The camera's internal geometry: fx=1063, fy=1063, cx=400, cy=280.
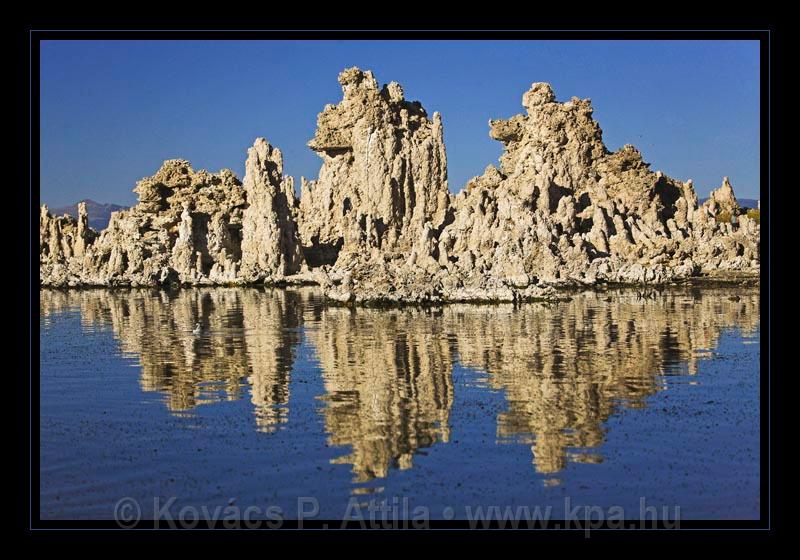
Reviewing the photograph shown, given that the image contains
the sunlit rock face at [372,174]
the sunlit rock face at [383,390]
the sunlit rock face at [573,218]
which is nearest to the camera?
the sunlit rock face at [383,390]

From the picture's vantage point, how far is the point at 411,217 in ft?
261

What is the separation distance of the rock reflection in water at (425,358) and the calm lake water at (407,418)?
0.26 ft

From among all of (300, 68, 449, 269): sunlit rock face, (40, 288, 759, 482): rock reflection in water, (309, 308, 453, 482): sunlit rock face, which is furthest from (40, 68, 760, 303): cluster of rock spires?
(309, 308, 453, 482): sunlit rock face

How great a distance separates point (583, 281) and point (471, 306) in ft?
51.4

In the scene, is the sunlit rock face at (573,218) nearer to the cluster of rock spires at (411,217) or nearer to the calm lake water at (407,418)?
the cluster of rock spires at (411,217)

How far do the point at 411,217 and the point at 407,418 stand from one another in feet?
205

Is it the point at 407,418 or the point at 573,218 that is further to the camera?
the point at 573,218

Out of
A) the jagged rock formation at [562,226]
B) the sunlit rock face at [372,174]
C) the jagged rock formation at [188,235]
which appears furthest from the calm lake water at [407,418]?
the sunlit rock face at [372,174]

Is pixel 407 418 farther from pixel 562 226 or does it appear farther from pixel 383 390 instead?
pixel 562 226

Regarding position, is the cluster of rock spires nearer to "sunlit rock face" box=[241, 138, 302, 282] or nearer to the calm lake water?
"sunlit rock face" box=[241, 138, 302, 282]

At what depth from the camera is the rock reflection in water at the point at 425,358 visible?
16.6 m

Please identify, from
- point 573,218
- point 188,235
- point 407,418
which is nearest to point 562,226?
point 573,218
